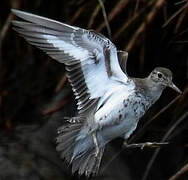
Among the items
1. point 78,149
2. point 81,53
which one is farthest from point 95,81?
point 78,149

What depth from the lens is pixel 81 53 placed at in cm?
237

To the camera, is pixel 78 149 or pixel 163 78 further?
pixel 78 149

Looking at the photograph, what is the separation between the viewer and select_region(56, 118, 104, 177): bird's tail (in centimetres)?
252

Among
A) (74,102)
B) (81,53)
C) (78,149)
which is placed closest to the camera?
(81,53)

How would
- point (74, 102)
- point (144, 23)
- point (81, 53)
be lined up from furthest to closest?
point (74, 102) → point (144, 23) → point (81, 53)

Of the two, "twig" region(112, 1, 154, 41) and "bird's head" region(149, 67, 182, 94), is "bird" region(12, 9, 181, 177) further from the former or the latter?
"twig" region(112, 1, 154, 41)

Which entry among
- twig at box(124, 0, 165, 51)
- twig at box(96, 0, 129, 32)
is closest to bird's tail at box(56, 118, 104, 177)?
twig at box(124, 0, 165, 51)

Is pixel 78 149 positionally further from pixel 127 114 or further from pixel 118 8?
pixel 118 8

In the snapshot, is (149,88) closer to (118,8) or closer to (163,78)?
(163,78)

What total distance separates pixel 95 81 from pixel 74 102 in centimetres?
104

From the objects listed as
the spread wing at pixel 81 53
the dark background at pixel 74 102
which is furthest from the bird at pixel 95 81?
the dark background at pixel 74 102

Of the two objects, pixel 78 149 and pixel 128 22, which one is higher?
pixel 128 22

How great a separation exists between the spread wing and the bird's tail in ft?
0.45

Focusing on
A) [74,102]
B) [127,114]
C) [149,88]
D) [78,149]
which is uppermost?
[149,88]
